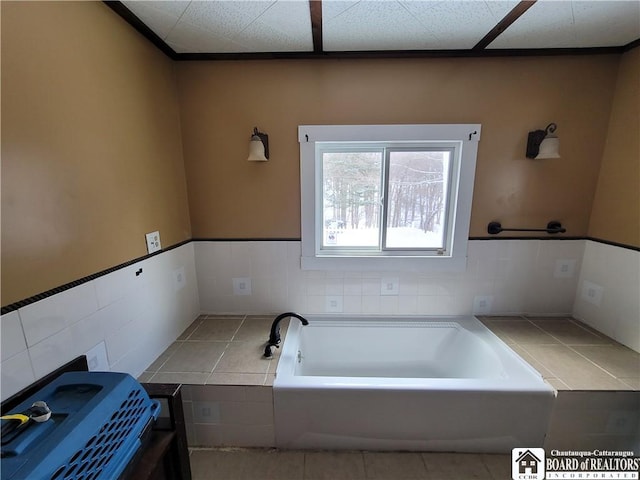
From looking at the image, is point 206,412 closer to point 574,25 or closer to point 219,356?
point 219,356

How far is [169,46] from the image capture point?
61.0 inches

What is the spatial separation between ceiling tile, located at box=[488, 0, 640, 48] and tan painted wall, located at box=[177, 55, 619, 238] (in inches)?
4.8

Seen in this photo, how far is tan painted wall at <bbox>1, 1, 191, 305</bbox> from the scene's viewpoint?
32.8 inches

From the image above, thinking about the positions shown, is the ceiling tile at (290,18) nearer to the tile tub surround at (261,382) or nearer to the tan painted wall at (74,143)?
the tan painted wall at (74,143)

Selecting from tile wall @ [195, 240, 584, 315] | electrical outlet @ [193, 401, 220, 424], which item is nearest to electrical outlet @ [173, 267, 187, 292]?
tile wall @ [195, 240, 584, 315]

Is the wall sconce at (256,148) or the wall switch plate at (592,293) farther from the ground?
the wall sconce at (256,148)

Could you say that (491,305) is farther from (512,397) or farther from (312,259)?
(312,259)

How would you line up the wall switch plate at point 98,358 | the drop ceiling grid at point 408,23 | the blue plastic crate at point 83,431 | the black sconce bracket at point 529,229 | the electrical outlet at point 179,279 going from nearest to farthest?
the blue plastic crate at point 83,431 < the wall switch plate at point 98,358 < the drop ceiling grid at point 408,23 < the electrical outlet at point 179,279 < the black sconce bracket at point 529,229

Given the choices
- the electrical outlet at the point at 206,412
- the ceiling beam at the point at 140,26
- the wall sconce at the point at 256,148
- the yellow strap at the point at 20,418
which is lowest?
the electrical outlet at the point at 206,412

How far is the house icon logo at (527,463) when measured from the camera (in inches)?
50.7

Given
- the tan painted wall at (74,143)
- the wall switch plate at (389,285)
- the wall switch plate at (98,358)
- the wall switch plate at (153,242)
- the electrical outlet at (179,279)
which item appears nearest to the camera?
the tan painted wall at (74,143)

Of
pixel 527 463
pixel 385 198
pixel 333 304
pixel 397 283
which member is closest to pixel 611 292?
pixel 527 463

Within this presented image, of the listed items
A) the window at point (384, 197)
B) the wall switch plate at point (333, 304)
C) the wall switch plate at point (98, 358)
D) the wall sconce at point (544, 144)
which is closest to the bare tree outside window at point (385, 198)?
the window at point (384, 197)

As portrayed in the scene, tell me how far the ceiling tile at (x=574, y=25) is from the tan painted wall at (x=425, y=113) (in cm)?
12
